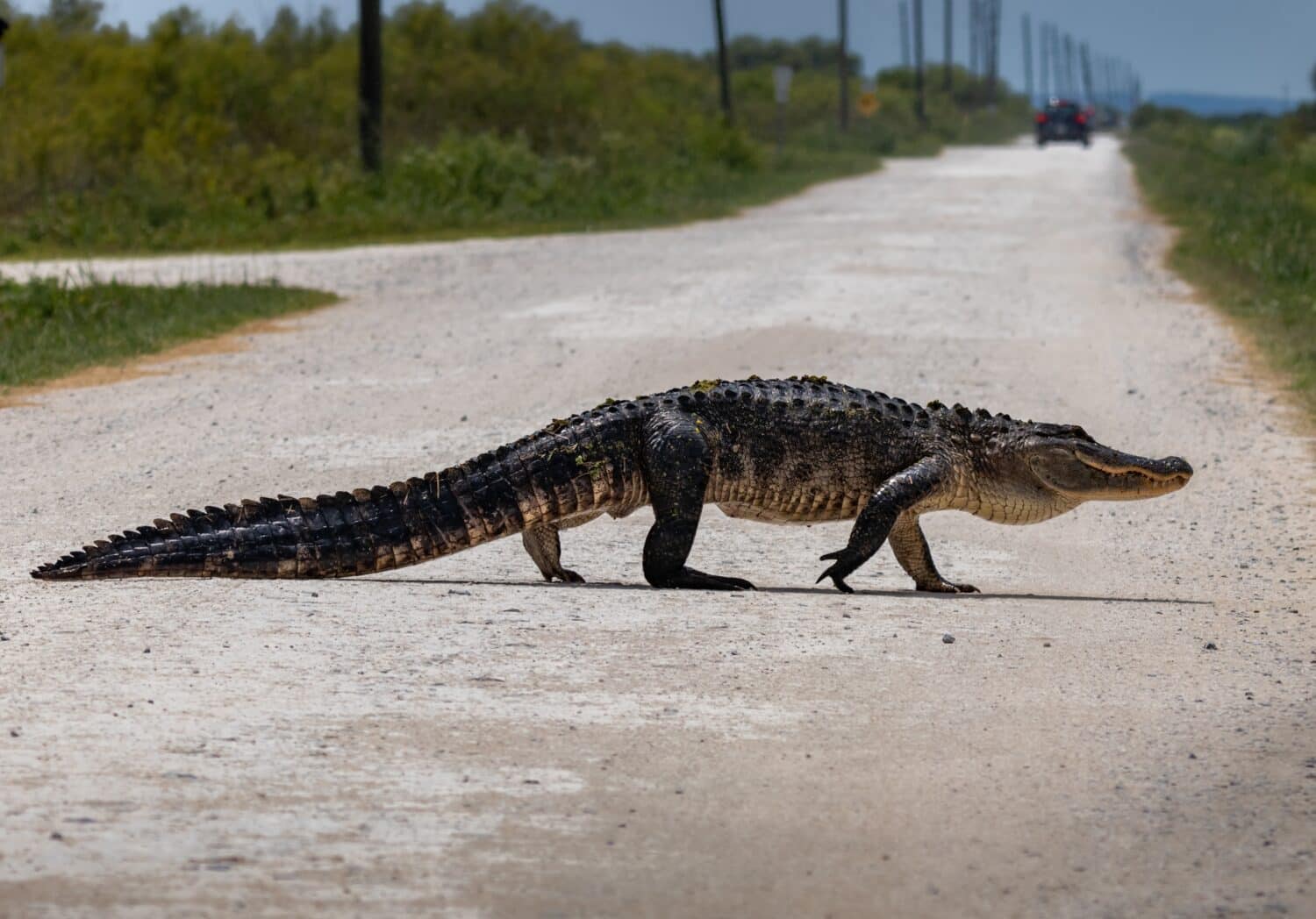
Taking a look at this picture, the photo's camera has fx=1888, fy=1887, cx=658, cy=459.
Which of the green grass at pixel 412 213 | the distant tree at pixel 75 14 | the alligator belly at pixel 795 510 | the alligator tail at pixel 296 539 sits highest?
the distant tree at pixel 75 14

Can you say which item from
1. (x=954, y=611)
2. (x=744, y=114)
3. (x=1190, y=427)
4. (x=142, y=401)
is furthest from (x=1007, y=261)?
(x=744, y=114)

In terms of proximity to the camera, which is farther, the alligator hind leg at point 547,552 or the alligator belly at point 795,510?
the alligator belly at point 795,510


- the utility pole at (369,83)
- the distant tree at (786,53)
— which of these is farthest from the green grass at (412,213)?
the distant tree at (786,53)

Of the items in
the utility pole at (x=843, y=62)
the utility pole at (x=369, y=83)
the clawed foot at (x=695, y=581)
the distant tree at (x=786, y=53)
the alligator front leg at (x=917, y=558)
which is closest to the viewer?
the clawed foot at (x=695, y=581)

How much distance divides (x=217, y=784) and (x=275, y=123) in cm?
3354

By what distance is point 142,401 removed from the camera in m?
12.9

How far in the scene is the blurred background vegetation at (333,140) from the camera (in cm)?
2820

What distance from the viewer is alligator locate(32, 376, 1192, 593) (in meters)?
7.14

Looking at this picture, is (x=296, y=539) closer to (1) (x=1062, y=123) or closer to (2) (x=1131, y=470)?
(2) (x=1131, y=470)

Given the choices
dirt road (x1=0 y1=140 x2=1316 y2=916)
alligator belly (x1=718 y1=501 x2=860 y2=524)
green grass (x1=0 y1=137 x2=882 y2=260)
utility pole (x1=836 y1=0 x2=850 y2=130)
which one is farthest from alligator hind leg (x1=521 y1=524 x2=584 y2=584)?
utility pole (x1=836 y1=0 x2=850 y2=130)

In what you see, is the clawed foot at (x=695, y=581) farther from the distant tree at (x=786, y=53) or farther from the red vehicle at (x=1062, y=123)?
the distant tree at (x=786, y=53)

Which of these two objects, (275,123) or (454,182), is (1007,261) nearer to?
(454,182)

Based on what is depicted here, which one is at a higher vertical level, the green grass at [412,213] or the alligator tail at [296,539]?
the green grass at [412,213]

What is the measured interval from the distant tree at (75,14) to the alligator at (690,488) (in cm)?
3980
